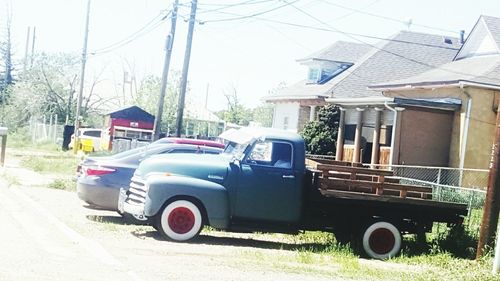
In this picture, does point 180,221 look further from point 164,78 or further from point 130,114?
point 130,114

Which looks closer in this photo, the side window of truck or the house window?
the side window of truck

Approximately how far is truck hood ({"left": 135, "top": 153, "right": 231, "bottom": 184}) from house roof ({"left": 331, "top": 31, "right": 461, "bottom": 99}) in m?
22.9

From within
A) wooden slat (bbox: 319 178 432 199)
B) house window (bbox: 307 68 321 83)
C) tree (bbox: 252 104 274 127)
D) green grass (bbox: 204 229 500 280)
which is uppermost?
house window (bbox: 307 68 321 83)

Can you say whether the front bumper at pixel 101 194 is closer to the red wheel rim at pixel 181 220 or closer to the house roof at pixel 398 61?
the red wheel rim at pixel 181 220

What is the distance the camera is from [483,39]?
2820cm

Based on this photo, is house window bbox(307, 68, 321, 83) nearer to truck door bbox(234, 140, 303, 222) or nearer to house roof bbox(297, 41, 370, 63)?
house roof bbox(297, 41, 370, 63)

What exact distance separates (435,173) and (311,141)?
8923 millimetres

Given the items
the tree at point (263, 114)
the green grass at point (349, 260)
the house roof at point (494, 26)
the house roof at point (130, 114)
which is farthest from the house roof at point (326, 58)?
the tree at point (263, 114)

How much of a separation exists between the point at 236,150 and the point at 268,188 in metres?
0.97

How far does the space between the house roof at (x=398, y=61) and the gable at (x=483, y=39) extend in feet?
13.6

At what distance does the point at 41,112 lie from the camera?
185 ft

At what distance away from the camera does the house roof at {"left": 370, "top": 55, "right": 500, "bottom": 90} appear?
24.5 meters

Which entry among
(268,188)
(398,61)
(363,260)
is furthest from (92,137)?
(363,260)

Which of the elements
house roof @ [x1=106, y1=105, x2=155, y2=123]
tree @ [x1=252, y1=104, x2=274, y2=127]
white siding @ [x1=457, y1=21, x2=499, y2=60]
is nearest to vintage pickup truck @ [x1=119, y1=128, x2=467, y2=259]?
white siding @ [x1=457, y1=21, x2=499, y2=60]
